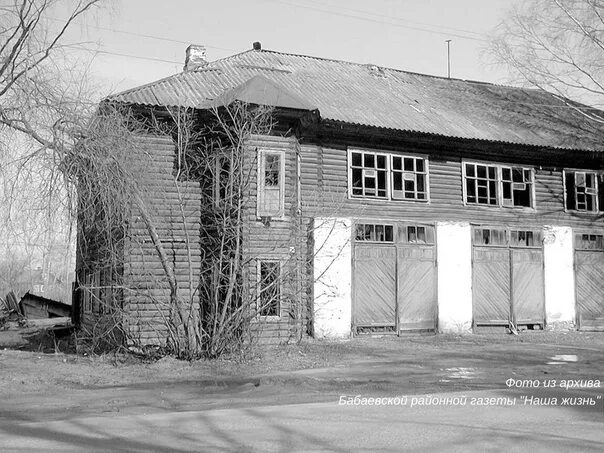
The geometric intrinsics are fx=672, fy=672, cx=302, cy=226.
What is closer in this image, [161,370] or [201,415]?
[201,415]

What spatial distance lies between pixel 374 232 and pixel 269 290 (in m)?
5.21

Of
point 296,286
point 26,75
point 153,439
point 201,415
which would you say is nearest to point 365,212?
point 296,286

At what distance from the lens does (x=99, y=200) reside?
1356 centimetres

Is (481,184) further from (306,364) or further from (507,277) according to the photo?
(306,364)

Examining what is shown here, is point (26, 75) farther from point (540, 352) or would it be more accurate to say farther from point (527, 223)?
point (527, 223)

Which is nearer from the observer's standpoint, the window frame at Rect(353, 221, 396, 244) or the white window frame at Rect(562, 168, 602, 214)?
the window frame at Rect(353, 221, 396, 244)

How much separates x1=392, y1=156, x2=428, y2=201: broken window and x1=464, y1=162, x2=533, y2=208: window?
5.50ft

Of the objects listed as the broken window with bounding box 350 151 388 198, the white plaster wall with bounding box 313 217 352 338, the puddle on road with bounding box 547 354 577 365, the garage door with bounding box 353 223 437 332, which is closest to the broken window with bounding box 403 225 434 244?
the garage door with bounding box 353 223 437 332

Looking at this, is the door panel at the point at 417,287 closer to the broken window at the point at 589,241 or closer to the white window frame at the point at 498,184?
the white window frame at the point at 498,184

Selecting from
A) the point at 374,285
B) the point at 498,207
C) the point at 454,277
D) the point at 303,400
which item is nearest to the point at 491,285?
the point at 454,277

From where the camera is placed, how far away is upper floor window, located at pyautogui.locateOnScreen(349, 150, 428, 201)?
20578 mm

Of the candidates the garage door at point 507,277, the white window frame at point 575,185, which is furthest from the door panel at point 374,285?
the white window frame at point 575,185

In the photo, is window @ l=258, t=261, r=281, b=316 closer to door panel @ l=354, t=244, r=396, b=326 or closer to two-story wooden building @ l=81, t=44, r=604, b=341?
two-story wooden building @ l=81, t=44, r=604, b=341

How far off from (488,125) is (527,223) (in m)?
3.74
